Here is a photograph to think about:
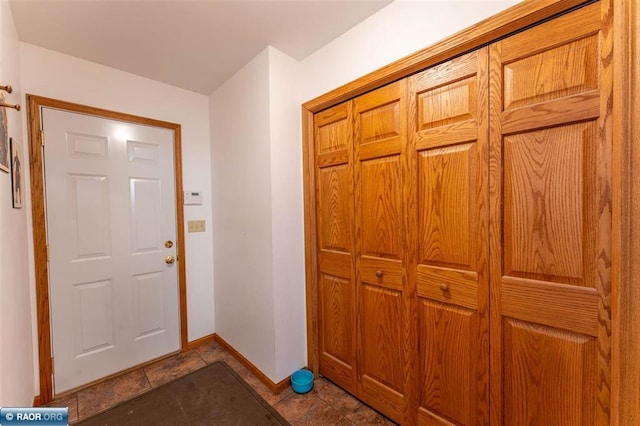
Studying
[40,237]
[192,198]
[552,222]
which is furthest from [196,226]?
[552,222]

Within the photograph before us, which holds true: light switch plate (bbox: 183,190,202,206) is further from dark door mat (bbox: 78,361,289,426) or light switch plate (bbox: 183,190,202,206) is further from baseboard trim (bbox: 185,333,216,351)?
dark door mat (bbox: 78,361,289,426)

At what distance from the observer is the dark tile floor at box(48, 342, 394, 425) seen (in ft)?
5.24

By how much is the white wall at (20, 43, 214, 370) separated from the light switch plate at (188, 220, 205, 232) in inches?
1.6

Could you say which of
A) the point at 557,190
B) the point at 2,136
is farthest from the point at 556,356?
the point at 2,136

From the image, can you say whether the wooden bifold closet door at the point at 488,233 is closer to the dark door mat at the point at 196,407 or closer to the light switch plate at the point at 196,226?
the dark door mat at the point at 196,407

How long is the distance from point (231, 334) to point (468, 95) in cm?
254

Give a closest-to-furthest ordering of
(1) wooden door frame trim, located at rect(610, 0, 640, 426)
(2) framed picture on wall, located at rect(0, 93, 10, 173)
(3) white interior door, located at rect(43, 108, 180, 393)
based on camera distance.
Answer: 1. (1) wooden door frame trim, located at rect(610, 0, 640, 426)
2. (2) framed picture on wall, located at rect(0, 93, 10, 173)
3. (3) white interior door, located at rect(43, 108, 180, 393)

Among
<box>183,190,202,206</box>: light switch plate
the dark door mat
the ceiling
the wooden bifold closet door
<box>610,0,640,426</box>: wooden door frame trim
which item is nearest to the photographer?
<box>610,0,640,426</box>: wooden door frame trim

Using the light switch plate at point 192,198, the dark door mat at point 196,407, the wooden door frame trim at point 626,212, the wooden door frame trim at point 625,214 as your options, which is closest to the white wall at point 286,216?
the dark door mat at point 196,407

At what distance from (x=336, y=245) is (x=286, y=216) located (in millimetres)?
436

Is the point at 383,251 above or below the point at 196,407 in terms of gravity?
above

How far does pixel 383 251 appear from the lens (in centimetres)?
156

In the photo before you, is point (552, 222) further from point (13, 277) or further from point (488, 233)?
point (13, 277)

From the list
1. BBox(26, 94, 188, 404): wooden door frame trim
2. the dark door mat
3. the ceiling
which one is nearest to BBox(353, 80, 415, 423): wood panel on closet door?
the ceiling
